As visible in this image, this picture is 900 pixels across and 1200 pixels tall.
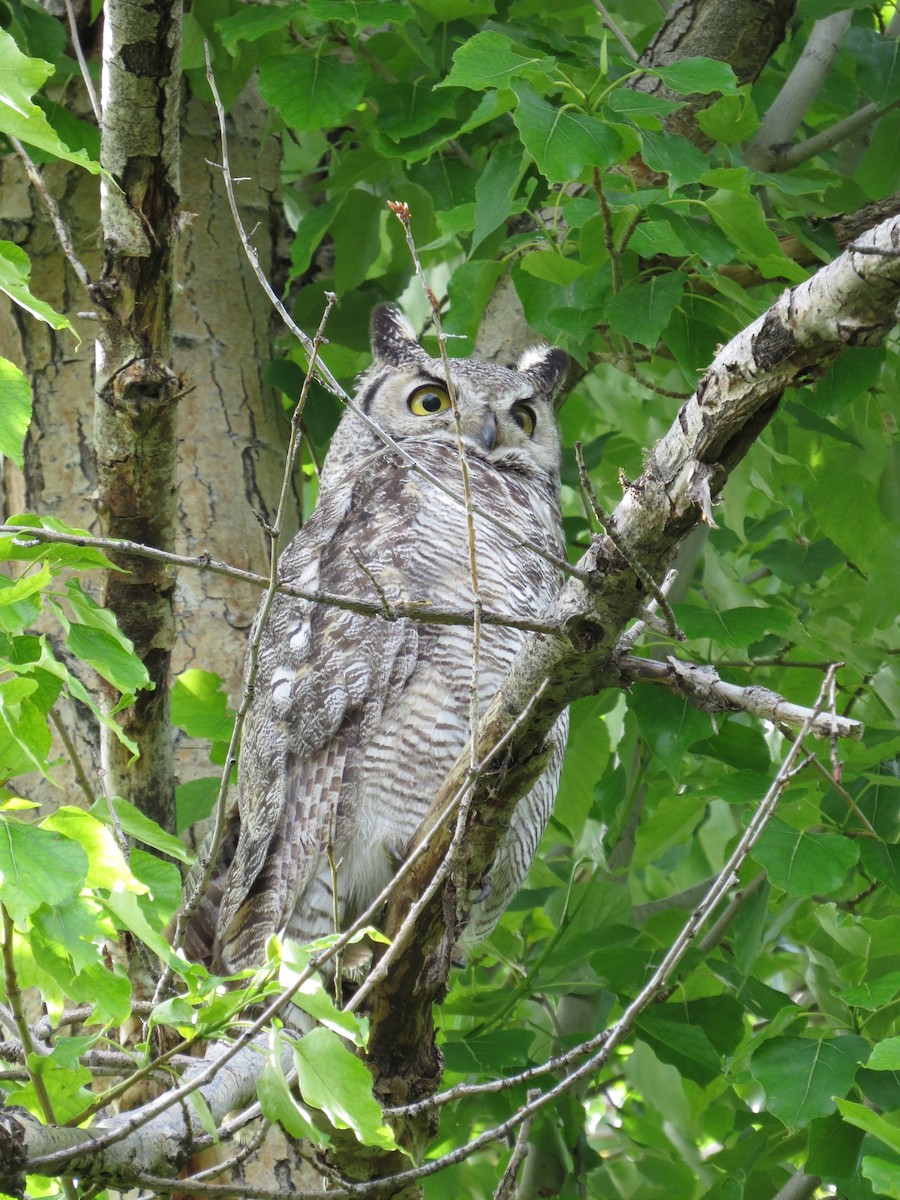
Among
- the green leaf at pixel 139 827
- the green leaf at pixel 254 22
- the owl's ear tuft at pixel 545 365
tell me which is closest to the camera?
the green leaf at pixel 139 827

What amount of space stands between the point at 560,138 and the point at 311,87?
0.97 meters

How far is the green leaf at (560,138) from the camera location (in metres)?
2.07

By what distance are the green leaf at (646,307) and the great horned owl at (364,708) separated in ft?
1.56

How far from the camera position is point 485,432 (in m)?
3.15

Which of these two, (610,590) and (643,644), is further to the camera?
(643,644)

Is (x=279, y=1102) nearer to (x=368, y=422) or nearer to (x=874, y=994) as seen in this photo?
Result: (x=368, y=422)

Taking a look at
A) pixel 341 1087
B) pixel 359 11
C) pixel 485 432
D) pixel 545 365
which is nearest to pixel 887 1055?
pixel 341 1087

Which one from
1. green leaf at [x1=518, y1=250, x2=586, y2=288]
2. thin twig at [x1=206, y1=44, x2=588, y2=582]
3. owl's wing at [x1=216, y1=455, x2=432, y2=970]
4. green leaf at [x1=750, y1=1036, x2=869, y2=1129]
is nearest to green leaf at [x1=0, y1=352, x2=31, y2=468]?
thin twig at [x1=206, y1=44, x2=588, y2=582]

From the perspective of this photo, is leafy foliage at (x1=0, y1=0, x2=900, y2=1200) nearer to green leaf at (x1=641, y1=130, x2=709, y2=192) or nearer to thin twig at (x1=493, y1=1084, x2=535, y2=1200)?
green leaf at (x1=641, y1=130, x2=709, y2=192)

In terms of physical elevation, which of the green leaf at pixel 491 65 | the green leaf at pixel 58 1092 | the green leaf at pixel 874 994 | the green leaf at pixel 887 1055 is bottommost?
the green leaf at pixel 874 994

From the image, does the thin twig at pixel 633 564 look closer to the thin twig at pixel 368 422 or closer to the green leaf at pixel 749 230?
the thin twig at pixel 368 422

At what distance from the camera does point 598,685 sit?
5.32 ft

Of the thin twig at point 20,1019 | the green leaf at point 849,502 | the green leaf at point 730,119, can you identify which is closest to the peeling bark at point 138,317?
the thin twig at point 20,1019

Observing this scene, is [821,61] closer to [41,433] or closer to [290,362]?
[290,362]
